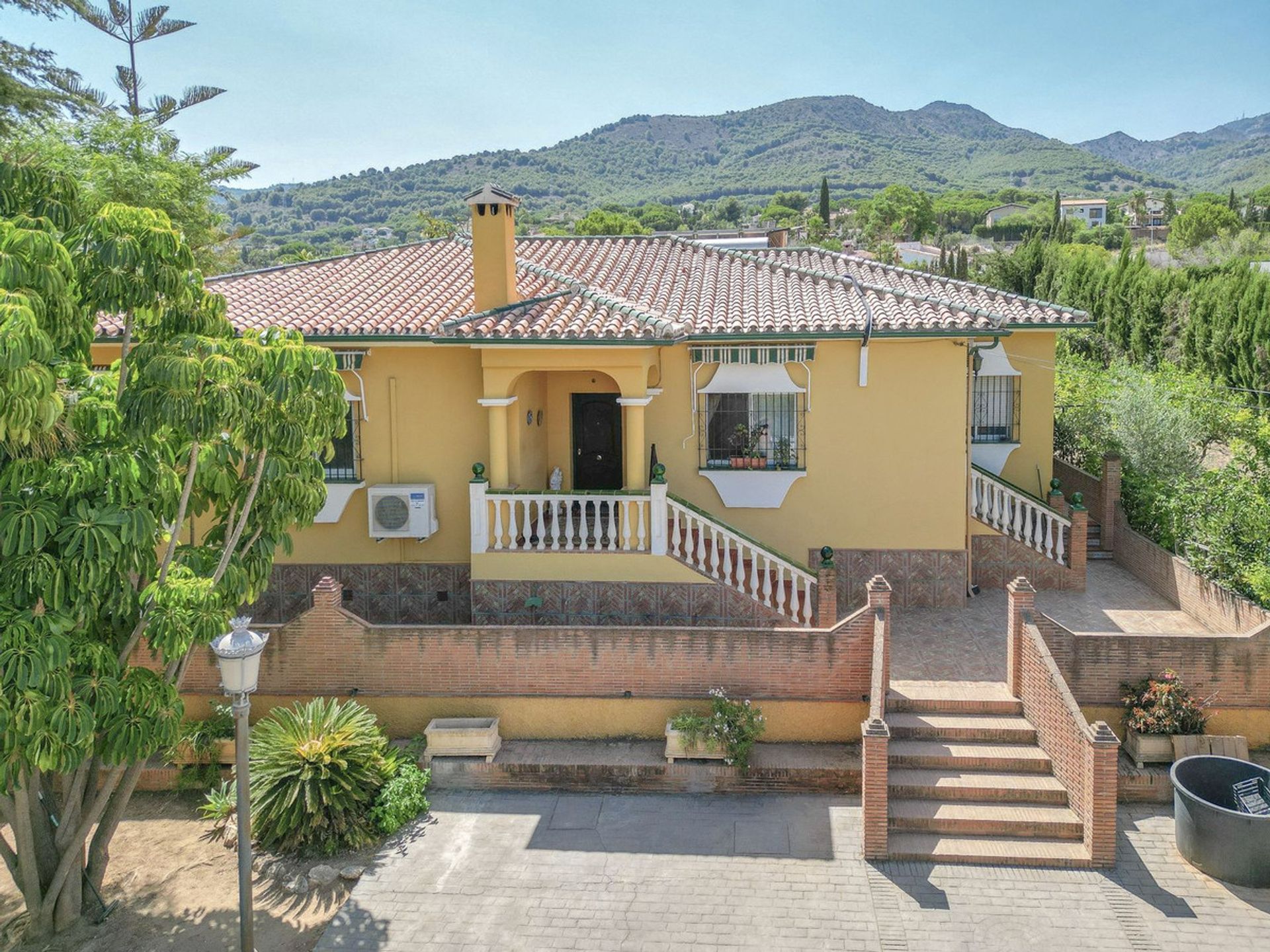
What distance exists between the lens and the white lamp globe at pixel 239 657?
7.81m

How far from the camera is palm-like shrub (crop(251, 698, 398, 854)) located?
9945mm

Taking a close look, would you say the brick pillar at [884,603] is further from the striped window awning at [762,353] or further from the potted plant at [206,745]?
the potted plant at [206,745]

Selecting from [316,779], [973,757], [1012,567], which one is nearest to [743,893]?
[973,757]

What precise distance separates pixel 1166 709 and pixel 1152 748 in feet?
1.47

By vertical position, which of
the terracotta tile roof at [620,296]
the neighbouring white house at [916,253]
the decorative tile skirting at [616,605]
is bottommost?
the decorative tile skirting at [616,605]

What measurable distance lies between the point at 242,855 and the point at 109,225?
517 cm

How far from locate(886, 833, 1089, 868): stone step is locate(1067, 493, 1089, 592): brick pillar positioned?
608 cm

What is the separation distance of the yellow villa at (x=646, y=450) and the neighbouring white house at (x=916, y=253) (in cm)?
4994

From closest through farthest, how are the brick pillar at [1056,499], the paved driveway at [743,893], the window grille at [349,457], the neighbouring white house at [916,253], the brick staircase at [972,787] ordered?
the paved driveway at [743,893], the brick staircase at [972,787], the window grille at [349,457], the brick pillar at [1056,499], the neighbouring white house at [916,253]

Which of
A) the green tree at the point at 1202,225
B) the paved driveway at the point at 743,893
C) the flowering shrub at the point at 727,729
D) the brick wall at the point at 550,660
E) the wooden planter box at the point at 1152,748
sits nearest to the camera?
the paved driveway at the point at 743,893

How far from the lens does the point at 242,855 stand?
8.30m

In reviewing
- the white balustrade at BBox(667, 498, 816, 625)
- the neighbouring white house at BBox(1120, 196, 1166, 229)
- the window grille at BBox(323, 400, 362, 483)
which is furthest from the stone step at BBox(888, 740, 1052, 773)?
the neighbouring white house at BBox(1120, 196, 1166, 229)

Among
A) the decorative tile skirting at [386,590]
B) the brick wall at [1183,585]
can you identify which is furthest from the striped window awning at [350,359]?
the brick wall at [1183,585]

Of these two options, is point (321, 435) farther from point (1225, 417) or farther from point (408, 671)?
point (1225, 417)
